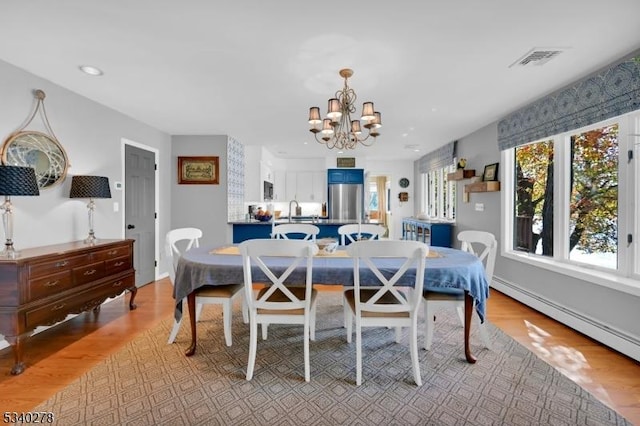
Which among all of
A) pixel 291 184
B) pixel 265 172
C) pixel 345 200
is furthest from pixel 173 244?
pixel 345 200

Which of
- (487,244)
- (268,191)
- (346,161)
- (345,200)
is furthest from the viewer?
(345,200)

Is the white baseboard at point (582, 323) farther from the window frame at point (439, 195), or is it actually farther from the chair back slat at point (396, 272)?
the window frame at point (439, 195)

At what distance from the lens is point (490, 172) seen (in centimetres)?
438

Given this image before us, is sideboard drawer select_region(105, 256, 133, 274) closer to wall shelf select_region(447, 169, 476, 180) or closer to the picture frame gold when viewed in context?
wall shelf select_region(447, 169, 476, 180)

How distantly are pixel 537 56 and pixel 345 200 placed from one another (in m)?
5.30

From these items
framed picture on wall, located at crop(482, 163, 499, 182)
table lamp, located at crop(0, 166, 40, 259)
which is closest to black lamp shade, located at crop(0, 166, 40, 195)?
table lamp, located at crop(0, 166, 40, 259)

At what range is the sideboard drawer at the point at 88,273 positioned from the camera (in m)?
2.66

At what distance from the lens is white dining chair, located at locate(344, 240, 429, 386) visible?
189cm

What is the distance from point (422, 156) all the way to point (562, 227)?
445 centimetres

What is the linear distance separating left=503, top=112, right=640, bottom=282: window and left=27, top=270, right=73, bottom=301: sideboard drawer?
4.62 meters

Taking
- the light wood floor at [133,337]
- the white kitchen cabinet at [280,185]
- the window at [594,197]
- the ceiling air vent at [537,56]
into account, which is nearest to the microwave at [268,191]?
the white kitchen cabinet at [280,185]

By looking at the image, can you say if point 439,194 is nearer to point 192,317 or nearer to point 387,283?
point 387,283

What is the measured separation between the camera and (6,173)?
2.14 metres

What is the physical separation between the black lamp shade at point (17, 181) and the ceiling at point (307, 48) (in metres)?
0.95
